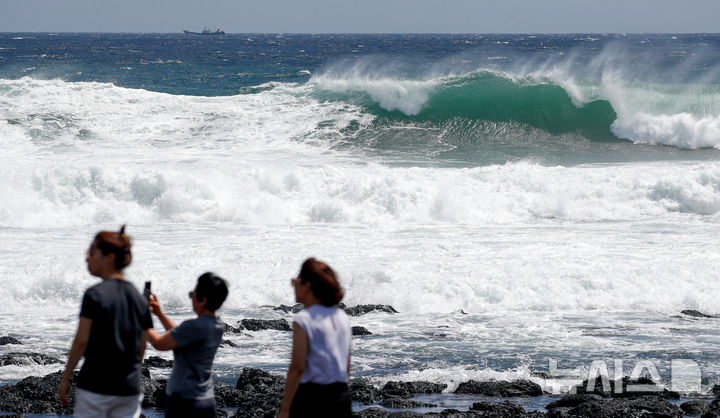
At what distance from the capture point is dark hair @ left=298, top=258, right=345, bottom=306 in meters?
4.16

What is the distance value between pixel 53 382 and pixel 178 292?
4.13 m

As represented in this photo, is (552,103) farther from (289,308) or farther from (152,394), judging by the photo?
(152,394)

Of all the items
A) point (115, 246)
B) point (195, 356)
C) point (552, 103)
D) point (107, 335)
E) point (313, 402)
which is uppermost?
point (552, 103)

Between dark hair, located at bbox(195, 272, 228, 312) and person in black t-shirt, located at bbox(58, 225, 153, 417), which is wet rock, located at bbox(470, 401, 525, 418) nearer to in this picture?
dark hair, located at bbox(195, 272, 228, 312)

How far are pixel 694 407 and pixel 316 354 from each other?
14.7 feet

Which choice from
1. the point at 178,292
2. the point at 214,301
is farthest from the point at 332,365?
the point at 178,292

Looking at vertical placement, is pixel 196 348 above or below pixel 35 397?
above

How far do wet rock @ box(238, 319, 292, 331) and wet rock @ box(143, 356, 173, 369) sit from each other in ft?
4.86

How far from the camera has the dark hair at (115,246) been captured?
4.18 metres

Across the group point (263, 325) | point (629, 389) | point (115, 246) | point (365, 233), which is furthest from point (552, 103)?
point (115, 246)

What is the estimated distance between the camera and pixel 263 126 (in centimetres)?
2658

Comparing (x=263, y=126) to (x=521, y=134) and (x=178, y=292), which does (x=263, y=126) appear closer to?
(x=521, y=134)

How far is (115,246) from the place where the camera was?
419 centimetres

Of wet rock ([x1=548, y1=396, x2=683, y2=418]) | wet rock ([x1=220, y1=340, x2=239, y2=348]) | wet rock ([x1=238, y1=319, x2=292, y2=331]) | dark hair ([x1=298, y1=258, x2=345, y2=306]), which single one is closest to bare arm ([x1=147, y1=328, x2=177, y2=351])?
dark hair ([x1=298, y1=258, x2=345, y2=306])
